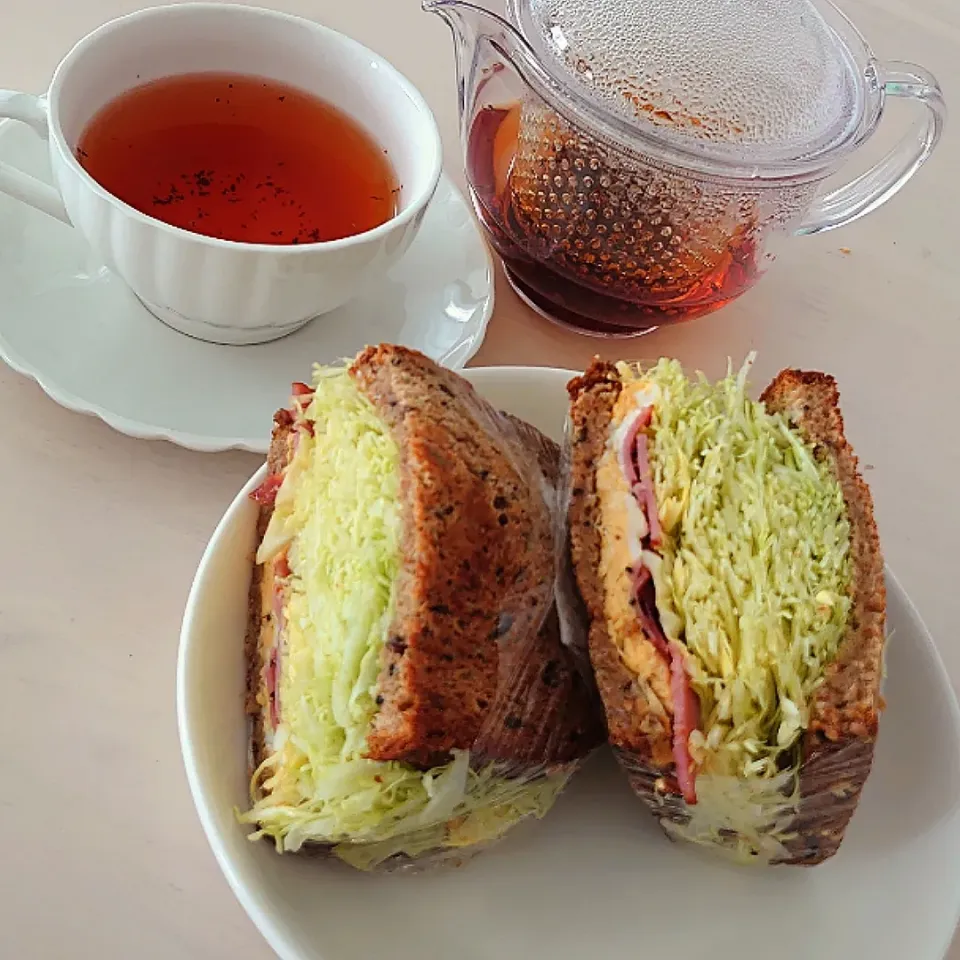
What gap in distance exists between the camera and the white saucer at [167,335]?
1.04 meters

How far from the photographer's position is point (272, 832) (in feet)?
2.64

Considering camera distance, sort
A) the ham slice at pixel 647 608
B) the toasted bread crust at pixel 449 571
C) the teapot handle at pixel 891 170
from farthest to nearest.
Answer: the teapot handle at pixel 891 170
the ham slice at pixel 647 608
the toasted bread crust at pixel 449 571

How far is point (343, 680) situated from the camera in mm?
825

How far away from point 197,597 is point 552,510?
1.07 feet

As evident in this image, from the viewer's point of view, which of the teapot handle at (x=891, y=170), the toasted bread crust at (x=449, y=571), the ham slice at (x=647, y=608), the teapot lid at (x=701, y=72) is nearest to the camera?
the toasted bread crust at (x=449, y=571)

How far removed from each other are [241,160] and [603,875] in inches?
33.4

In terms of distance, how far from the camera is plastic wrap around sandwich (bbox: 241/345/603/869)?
31.4 inches

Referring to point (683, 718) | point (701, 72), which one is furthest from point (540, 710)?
point (701, 72)

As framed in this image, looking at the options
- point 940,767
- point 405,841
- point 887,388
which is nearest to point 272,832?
point 405,841

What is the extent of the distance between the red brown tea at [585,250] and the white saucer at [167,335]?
0.07 m

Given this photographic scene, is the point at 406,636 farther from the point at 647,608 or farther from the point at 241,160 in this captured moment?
the point at 241,160

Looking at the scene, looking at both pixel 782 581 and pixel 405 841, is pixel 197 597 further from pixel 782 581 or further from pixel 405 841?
pixel 782 581

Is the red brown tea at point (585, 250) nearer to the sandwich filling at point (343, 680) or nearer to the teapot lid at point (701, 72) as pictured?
the teapot lid at point (701, 72)

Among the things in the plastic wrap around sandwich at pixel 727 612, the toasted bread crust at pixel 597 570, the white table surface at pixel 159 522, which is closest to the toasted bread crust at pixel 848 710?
the plastic wrap around sandwich at pixel 727 612
